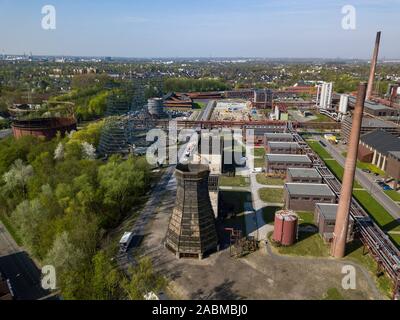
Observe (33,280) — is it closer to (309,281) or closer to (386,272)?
(309,281)

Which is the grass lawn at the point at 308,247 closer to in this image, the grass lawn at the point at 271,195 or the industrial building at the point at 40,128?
the grass lawn at the point at 271,195

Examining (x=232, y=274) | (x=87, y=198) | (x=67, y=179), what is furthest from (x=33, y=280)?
(x=232, y=274)

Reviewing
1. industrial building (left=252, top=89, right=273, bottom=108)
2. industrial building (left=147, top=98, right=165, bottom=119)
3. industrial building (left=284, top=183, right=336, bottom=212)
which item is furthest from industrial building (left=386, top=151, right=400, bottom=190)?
industrial building (left=252, top=89, right=273, bottom=108)

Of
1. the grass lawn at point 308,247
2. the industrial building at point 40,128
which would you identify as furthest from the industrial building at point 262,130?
the industrial building at point 40,128

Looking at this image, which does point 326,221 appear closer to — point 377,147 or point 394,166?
point 394,166

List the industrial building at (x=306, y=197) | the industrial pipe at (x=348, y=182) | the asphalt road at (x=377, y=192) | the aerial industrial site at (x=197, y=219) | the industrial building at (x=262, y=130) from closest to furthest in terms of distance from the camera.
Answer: the aerial industrial site at (x=197, y=219)
the industrial pipe at (x=348, y=182)
the industrial building at (x=306, y=197)
the asphalt road at (x=377, y=192)
the industrial building at (x=262, y=130)

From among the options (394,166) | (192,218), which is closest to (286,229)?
(192,218)
